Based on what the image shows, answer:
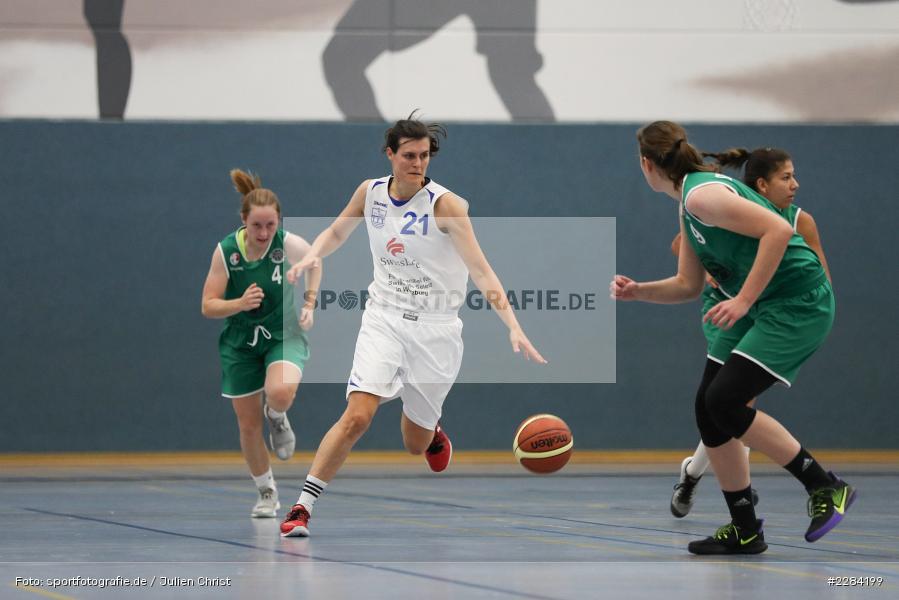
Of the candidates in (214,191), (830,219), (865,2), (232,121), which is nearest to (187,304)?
(214,191)

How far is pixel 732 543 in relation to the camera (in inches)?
178

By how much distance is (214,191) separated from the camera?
9.30 metres

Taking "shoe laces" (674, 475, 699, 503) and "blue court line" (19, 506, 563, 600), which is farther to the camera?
"shoe laces" (674, 475, 699, 503)

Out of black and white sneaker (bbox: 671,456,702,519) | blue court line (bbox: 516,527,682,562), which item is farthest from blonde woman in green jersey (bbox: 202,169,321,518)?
black and white sneaker (bbox: 671,456,702,519)

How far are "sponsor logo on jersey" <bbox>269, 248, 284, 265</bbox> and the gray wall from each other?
3.27 metres

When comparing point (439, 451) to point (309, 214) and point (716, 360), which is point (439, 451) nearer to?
point (716, 360)

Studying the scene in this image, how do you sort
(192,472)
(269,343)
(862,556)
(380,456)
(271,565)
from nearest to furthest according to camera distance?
(271,565) < (862,556) < (269,343) < (192,472) < (380,456)

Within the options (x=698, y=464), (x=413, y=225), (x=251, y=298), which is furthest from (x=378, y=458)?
(x=413, y=225)

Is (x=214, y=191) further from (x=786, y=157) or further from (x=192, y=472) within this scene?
Answer: (x=786, y=157)

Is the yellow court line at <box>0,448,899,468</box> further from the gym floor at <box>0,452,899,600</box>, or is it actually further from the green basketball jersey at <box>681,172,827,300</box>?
the green basketball jersey at <box>681,172,827,300</box>

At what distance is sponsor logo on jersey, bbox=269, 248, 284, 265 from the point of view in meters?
6.05

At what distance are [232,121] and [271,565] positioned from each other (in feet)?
18.8

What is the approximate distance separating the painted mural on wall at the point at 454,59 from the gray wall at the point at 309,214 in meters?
0.19

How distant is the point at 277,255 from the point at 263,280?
0.15 meters
